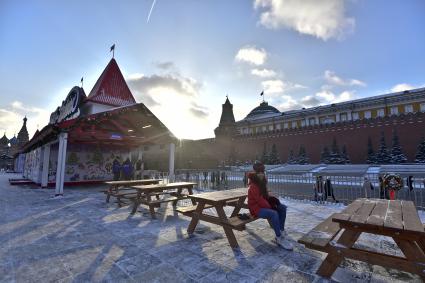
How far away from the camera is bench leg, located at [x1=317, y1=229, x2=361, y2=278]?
10.1 feet

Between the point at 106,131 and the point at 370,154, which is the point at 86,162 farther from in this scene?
the point at 370,154

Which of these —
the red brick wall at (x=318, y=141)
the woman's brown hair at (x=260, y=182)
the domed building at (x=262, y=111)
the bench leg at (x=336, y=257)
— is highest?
the domed building at (x=262, y=111)

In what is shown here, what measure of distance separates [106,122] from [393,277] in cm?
1284

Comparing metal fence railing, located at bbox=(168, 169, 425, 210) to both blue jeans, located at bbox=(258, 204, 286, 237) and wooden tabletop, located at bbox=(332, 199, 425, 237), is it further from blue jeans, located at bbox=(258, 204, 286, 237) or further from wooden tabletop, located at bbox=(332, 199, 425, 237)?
blue jeans, located at bbox=(258, 204, 286, 237)

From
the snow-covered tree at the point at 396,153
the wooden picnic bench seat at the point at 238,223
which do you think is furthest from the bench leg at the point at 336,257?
the snow-covered tree at the point at 396,153

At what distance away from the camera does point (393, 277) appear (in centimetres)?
327

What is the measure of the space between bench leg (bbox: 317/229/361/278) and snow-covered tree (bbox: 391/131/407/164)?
33.8 meters

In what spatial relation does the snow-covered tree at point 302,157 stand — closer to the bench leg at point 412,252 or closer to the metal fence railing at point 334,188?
the metal fence railing at point 334,188

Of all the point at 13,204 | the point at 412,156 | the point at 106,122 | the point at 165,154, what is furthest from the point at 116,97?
the point at 412,156

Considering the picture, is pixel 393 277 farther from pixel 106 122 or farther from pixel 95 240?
pixel 106 122

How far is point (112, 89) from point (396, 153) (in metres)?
34.6

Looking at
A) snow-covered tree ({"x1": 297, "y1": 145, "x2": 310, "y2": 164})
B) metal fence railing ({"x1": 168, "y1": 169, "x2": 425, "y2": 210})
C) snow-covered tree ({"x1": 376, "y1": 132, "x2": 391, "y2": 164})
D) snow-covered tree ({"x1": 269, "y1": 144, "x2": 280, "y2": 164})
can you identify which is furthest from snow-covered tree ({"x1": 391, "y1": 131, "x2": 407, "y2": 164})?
metal fence railing ({"x1": 168, "y1": 169, "x2": 425, "y2": 210})

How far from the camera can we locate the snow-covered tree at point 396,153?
96.7ft

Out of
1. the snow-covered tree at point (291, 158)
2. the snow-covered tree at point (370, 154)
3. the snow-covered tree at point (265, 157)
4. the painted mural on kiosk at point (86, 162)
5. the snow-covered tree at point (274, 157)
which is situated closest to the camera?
the painted mural on kiosk at point (86, 162)
